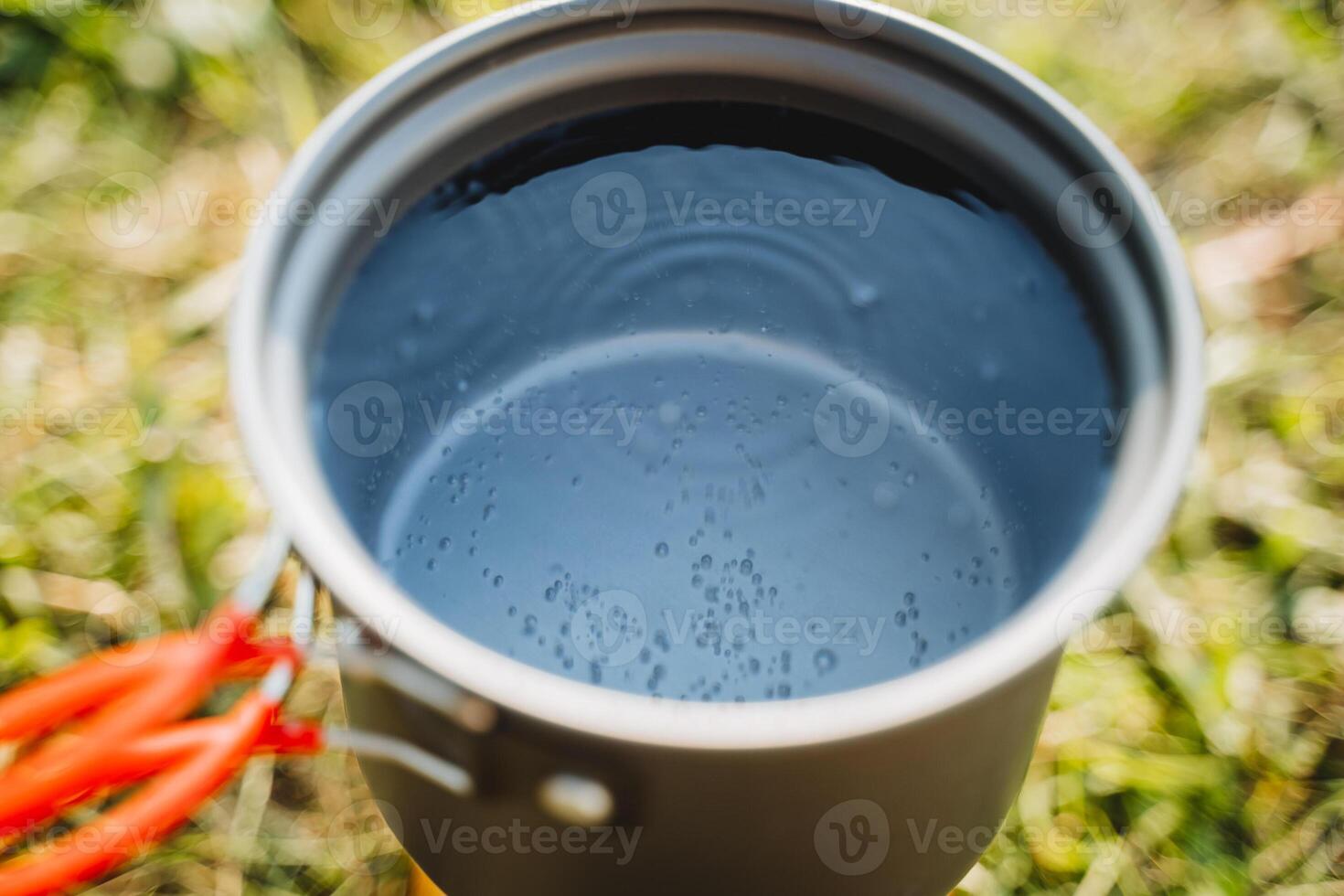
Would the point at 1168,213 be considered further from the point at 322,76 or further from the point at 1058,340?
the point at 322,76

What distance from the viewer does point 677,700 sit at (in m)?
0.69

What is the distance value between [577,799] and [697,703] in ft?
0.28

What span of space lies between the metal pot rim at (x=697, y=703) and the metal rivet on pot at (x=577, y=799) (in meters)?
0.05

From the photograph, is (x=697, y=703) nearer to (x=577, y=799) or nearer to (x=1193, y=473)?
(x=577, y=799)

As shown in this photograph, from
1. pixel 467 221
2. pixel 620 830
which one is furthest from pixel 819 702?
pixel 467 221

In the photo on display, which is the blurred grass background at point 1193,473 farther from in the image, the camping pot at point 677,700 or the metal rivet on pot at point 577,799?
the metal rivet on pot at point 577,799

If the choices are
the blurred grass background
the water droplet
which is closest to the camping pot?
the water droplet

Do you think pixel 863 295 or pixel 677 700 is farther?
pixel 863 295

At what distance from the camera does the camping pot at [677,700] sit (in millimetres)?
542

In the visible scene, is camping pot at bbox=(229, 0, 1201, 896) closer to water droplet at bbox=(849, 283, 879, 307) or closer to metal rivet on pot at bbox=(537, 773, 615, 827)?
metal rivet on pot at bbox=(537, 773, 615, 827)

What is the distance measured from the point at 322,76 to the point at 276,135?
114 mm

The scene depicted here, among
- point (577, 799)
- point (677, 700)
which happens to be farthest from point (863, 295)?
point (577, 799)

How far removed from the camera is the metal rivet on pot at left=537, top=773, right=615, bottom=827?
1.89 ft

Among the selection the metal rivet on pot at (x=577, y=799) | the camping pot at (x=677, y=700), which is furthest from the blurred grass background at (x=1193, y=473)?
the metal rivet on pot at (x=577, y=799)
